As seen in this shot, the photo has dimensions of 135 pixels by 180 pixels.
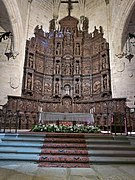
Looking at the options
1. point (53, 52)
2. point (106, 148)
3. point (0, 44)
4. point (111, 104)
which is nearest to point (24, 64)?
point (0, 44)

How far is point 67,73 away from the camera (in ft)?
43.2

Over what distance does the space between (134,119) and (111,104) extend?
6.76ft

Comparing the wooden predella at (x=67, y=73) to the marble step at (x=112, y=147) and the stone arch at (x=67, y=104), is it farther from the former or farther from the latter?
the marble step at (x=112, y=147)

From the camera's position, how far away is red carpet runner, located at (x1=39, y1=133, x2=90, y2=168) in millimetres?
3961

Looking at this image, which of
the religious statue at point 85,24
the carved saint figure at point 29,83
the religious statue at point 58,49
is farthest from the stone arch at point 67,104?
the religious statue at point 85,24

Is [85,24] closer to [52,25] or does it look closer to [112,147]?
[52,25]

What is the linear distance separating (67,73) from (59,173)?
10.4m

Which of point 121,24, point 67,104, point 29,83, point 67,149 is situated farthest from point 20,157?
point 121,24

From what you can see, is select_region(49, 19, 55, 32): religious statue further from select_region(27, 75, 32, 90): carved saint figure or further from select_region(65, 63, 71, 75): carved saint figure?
select_region(27, 75, 32, 90): carved saint figure

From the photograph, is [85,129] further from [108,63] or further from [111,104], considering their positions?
[108,63]

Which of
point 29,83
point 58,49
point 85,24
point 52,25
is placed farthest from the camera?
point 52,25

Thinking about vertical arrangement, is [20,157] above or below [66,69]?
below

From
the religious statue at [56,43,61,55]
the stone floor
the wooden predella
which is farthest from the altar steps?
the religious statue at [56,43,61,55]

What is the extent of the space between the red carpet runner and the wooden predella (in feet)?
20.3
